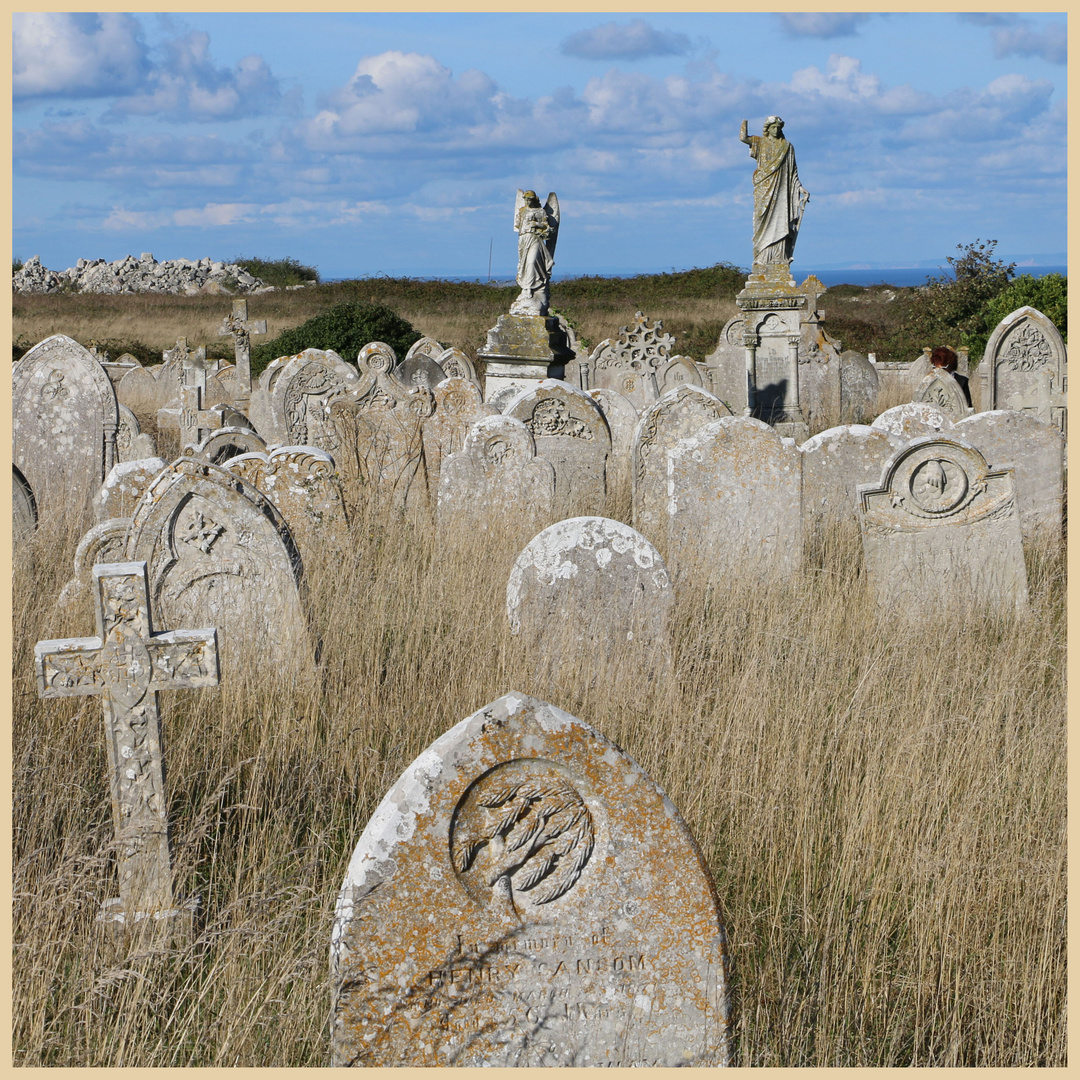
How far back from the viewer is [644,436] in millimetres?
7566

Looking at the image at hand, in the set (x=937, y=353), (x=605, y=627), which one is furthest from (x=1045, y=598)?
(x=937, y=353)

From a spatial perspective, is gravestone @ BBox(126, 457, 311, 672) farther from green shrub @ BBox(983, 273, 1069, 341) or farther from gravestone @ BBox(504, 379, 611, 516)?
green shrub @ BBox(983, 273, 1069, 341)

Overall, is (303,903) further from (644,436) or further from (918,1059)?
(644,436)

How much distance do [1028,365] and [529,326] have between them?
237 inches

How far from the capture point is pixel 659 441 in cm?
763

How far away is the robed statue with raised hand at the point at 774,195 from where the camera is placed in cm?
1162

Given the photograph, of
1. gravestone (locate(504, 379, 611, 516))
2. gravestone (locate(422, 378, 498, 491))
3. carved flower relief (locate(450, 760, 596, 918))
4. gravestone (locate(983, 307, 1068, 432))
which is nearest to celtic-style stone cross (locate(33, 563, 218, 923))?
carved flower relief (locate(450, 760, 596, 918))

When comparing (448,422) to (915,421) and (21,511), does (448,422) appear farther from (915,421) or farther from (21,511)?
(915,421)

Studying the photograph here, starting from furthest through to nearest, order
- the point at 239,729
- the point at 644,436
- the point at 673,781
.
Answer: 1. the point at 644,436
2. the point at 239,729
3. the point at 673,781

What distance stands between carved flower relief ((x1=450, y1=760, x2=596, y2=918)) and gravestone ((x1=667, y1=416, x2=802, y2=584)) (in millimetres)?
4232

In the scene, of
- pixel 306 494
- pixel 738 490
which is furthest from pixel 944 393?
pixel 306 494

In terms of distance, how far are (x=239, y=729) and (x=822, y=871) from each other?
2.09m

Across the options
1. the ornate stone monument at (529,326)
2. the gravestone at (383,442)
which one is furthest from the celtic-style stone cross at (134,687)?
the ornate stone monument at (529,326)

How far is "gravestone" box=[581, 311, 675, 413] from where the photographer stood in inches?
584
